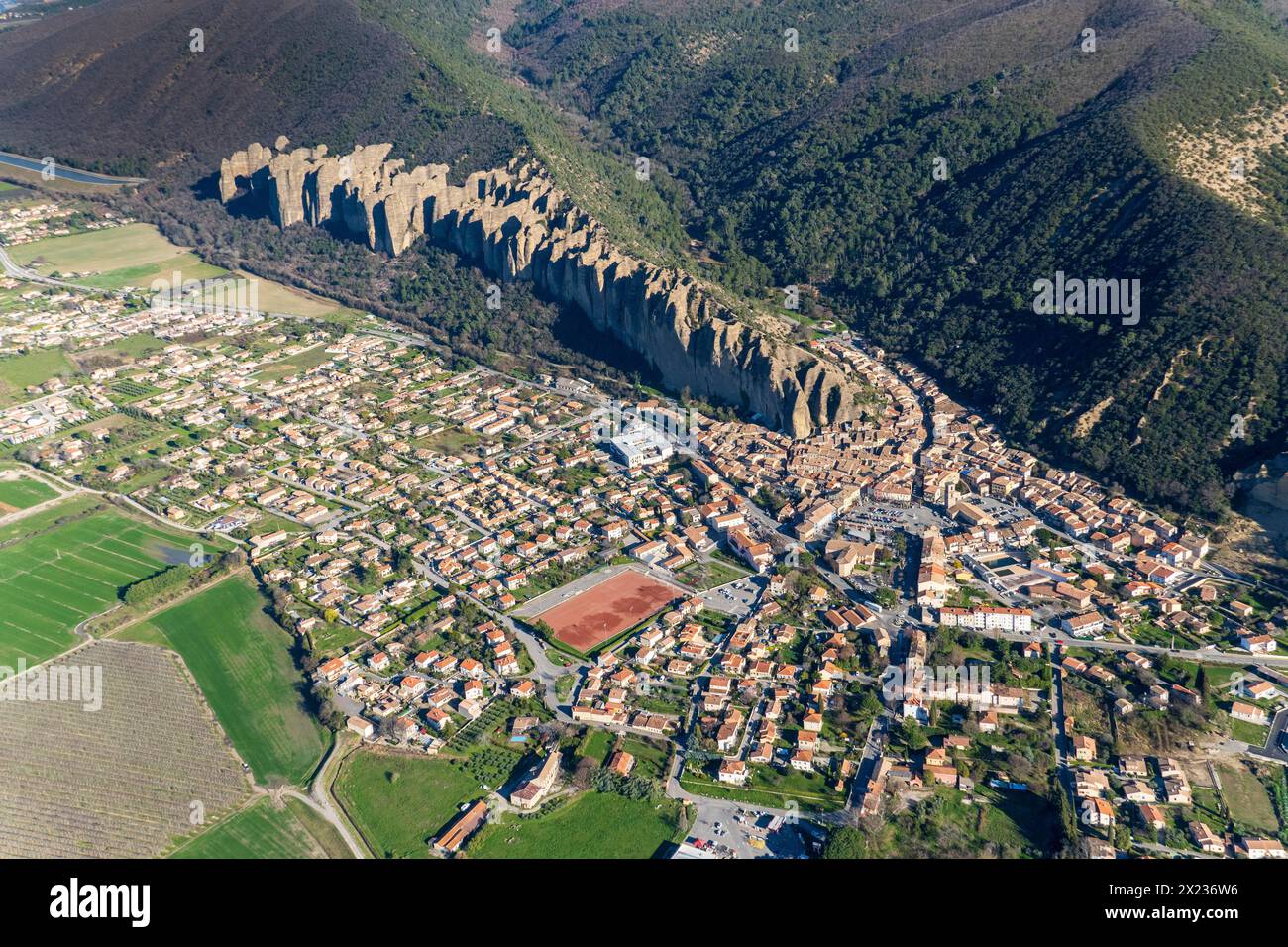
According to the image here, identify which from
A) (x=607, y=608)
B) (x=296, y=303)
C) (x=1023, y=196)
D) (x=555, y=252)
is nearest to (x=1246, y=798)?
(x=607, y=608)

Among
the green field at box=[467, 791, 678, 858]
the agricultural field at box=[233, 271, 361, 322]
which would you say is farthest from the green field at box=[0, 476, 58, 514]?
the green field at box=[467, 791, 678, 858]

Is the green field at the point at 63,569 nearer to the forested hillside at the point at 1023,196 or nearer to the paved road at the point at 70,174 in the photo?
the forested hillside at the point at 1023,196

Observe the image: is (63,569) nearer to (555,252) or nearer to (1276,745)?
(555,252)

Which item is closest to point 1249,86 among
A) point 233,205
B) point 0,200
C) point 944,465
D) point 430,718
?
point 944,465

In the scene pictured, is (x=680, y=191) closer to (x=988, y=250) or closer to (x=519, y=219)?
(x=519, y=219)

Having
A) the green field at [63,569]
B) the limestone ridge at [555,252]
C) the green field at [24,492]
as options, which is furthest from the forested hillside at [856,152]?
the green field at [24,492]

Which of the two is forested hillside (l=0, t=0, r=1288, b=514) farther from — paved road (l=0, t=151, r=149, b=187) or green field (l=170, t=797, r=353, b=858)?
green field (l=170, t=797, r=353, b=858)
